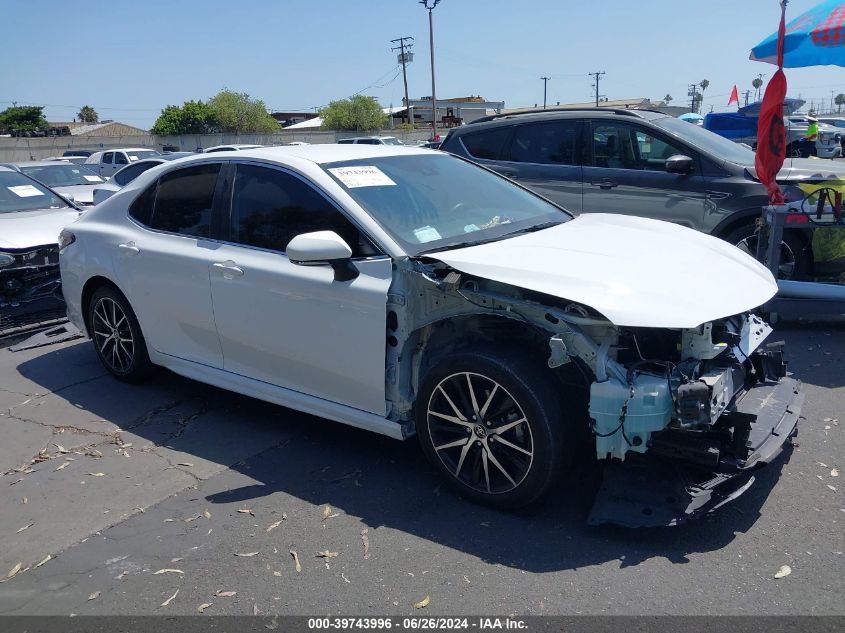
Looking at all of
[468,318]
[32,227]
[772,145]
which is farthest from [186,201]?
Result: [772,145]

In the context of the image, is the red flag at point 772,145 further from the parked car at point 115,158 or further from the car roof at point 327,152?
the parked car at point 115,158

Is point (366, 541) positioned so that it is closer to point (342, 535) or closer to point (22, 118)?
point (342, 535)

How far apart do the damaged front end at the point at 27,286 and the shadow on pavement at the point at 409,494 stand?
86.9 inches

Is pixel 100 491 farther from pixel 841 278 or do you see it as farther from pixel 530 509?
pixel 841 278

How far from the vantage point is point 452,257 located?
3.71 m

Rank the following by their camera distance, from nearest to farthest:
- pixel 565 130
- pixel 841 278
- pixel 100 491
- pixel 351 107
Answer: pixel 100 491
pixel 841 278
pixel 565 130
pixel 351 107

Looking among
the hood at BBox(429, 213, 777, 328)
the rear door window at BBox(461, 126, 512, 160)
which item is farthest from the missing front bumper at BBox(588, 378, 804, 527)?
the rear door window at BBox(461, 126, 512, 160)

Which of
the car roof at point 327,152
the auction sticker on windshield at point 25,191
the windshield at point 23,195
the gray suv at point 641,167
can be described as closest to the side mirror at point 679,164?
the gray suv at point 641,167

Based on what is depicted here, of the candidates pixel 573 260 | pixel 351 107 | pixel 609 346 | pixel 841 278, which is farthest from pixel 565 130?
pixel 351 107

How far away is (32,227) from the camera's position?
748cm

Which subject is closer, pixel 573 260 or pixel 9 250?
pixel 573 260

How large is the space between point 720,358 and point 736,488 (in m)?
0.61

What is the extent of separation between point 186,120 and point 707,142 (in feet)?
183

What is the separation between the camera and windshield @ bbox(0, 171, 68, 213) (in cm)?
830
